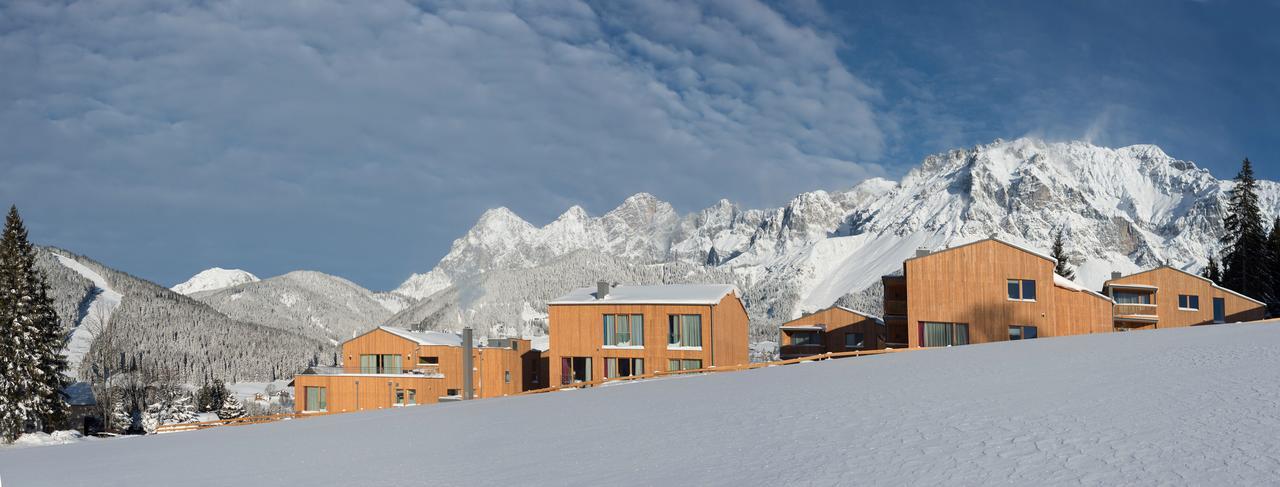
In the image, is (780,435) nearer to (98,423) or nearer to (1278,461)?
(1278,461)

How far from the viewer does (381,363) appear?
67125 mm

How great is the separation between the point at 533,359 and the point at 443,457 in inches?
2132

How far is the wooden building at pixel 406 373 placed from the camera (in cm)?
5884

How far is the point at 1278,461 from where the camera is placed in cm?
1037

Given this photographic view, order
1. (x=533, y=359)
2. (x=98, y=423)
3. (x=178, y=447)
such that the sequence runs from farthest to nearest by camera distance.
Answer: (x=98, y=423), (x=533, y=359), (x=178, y=447)

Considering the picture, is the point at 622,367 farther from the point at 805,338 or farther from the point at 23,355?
the point at 23,355

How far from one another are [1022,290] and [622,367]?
2082 cm

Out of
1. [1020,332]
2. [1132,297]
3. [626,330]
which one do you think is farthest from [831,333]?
[626,330]

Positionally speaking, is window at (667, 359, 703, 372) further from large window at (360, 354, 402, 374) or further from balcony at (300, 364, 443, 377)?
large window at (360, 354, 402, 374)

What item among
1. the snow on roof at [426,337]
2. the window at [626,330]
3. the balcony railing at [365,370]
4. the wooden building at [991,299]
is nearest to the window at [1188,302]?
the wooden building at [991,299]

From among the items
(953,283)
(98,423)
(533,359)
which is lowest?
(98,423)

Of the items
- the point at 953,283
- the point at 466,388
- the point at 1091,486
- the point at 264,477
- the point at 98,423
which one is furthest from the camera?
the point at 98,423

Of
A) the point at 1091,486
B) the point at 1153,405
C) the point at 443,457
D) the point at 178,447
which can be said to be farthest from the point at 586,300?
the point at 1091,486

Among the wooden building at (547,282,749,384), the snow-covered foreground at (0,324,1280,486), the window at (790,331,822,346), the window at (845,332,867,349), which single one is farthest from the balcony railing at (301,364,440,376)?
the snow-covered foreground at (0,324,1280,486)
